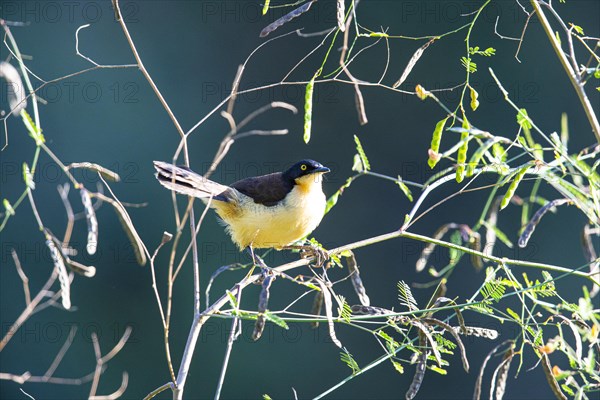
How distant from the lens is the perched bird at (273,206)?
12.4 ft

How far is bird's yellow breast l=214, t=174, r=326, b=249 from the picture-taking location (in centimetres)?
378

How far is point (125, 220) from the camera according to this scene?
6.08 feet

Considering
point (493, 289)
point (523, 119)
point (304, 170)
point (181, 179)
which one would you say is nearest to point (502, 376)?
point (493, 289)

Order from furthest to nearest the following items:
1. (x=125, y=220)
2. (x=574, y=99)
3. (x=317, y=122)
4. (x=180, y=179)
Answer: (x=317, y=122) < (x=574, y=99) < (x=180, y=179) < (x=125, y=220)

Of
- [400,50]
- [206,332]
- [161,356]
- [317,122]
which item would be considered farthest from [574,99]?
[161,356]

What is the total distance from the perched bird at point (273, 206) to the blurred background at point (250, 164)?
4.14 metres

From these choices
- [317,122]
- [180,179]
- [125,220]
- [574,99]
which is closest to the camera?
[125,220]

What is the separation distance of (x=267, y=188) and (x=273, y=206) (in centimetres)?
15

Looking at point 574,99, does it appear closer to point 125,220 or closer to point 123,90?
point 123,90

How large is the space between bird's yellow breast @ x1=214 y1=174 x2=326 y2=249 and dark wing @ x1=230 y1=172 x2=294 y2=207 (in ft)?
0.09

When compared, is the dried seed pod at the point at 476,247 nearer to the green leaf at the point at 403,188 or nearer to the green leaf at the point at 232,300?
the green leaf at the point at 403,188

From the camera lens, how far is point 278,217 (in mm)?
3850

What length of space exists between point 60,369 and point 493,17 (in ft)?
19.8

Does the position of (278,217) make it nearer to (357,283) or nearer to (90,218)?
(357,283)
